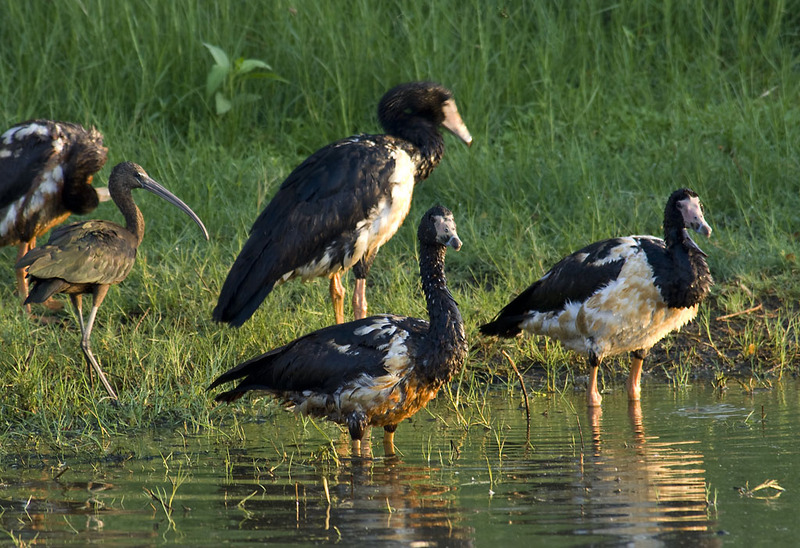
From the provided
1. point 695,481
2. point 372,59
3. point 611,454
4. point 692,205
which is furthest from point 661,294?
point 372,59

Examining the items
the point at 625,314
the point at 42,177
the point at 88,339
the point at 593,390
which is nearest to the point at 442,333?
the point at 593,390

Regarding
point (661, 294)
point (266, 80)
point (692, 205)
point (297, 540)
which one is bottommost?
point (297, 540)

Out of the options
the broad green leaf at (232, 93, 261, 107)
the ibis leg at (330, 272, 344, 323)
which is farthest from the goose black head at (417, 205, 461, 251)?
the broad green leaf at (232, 93, 261, 107)

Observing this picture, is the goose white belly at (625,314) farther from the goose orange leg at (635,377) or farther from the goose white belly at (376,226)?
the goose white belly at (376,226)

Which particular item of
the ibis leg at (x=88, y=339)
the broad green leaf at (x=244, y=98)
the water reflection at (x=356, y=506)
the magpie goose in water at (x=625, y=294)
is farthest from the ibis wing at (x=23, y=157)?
the water reflection at (x=356, y=506)

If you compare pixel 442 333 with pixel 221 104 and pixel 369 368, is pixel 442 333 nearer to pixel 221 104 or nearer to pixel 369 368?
pixel 369 368

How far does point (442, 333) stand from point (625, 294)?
153 centimetres

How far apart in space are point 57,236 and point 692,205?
150 inches

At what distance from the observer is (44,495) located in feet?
15.9

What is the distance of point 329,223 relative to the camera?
24.2 feet

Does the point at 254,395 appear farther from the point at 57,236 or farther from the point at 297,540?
the point at 297,540

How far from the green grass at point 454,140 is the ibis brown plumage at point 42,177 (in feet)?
1.72

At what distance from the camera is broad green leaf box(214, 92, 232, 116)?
35.7 ft

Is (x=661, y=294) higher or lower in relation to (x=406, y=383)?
higher
